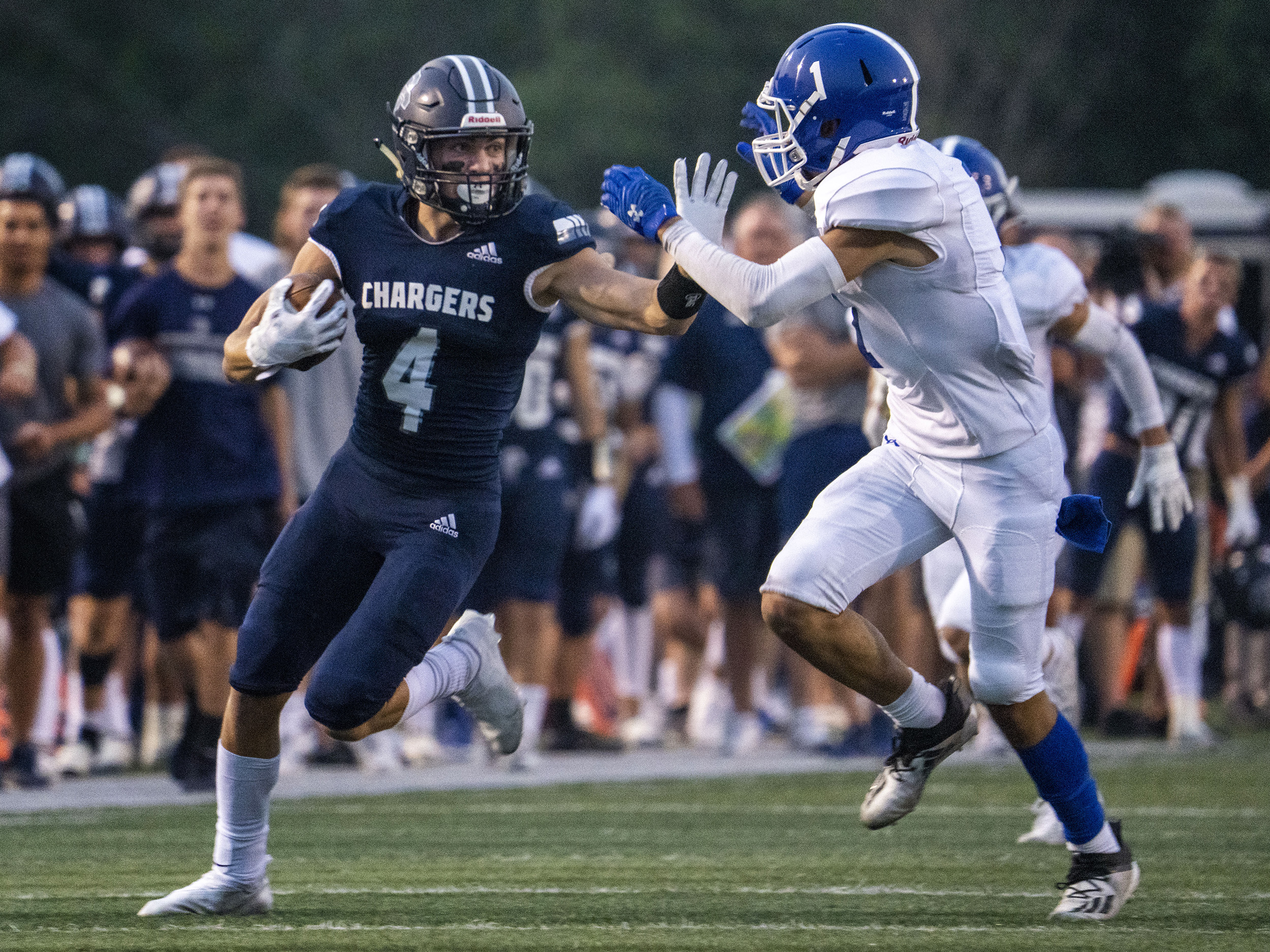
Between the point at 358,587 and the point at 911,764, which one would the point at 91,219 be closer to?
the point at 358,587

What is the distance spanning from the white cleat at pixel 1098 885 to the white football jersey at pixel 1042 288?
1711 millimetres

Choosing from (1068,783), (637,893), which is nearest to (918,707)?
(1068,783)

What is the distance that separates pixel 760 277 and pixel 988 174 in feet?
6.65

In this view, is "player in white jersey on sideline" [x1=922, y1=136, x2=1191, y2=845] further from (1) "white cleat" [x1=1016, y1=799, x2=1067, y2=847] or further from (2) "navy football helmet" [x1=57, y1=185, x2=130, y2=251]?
(2) "navy football helmet" [x1=57, y1=185, x2=130, y2=251]

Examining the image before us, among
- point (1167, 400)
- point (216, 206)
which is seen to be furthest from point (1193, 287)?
point (216, 206)

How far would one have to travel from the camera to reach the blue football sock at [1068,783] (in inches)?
188

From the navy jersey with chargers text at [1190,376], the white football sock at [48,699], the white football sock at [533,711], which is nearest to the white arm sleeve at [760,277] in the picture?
the white football sock at [533,711]

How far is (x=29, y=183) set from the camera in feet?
25.2

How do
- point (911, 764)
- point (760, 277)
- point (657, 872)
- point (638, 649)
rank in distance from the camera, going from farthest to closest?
point (638, 649)
point (657, 872)
point (911, 764)
point (760, 277)

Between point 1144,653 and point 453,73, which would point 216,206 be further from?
point 1144,653

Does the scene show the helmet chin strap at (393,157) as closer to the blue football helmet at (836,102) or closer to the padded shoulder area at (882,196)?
the blue football helmet at (836,102)

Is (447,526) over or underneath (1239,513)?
over

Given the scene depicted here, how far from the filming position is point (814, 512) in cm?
493

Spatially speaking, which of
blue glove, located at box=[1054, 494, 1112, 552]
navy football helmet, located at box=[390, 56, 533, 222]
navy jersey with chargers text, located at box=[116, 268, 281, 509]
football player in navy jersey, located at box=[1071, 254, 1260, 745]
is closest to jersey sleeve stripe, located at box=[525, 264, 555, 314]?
navy football helmet, located at box=[390, 56, 533, 222]
